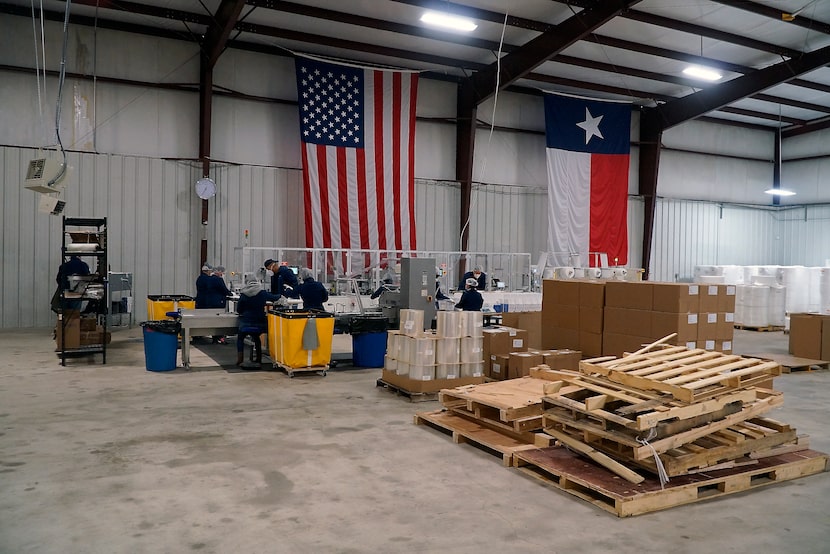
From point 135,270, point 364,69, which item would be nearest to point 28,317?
point 135,270

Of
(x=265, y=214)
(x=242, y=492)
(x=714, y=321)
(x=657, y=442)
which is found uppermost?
(x=265, y=214)

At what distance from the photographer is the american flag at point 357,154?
14891 mm

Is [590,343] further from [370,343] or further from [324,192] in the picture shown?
[324,192]

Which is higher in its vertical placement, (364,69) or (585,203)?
(364,69)

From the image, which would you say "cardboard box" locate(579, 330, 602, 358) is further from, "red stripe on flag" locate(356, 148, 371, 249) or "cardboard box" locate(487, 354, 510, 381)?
"red stripe on flag" locate(356, 148, 371, 249)

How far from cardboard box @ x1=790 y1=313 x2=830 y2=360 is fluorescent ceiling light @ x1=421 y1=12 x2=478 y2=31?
8122 mm

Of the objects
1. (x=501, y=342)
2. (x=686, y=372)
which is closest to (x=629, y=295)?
(x=501, y=342)

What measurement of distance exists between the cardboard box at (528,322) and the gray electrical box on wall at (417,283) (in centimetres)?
131

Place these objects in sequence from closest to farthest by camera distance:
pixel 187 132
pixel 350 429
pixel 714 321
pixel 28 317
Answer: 1. pixel 350 429
2. pixel 714 321
3. pixel 28 317
4. pixel 187 132

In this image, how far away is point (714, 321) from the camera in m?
7.75

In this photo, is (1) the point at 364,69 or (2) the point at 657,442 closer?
(2) the point at 657,442

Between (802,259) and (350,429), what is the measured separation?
2254cm

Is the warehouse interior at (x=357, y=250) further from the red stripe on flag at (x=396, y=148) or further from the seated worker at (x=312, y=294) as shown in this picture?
the seated worker at (x=312, y=294)

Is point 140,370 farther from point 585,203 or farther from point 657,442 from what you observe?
point 585,203
